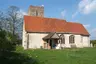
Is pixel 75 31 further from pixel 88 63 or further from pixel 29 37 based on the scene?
pixel 88 63

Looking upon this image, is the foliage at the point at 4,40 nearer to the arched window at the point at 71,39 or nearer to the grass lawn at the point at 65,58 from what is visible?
the grass lawn at the point at 65,58

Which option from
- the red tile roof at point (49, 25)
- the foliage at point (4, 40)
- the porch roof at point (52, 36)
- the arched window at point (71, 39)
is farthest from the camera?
the arched window at point (71, 39)

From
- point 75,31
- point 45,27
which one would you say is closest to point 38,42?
point 45,27

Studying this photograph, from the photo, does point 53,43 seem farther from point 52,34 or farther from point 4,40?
point 4,40

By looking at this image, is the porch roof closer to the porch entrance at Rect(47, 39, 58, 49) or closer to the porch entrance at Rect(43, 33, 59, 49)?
the porch entrance at Rect(43, 33, 59, 49)

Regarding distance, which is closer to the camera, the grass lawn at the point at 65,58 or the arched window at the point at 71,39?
the grass lawn at the point at 65,58

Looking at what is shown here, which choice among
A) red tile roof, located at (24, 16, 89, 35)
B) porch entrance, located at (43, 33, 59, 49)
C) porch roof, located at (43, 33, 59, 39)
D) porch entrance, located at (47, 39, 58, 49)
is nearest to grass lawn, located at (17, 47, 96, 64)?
porch roof, located at (43, 33, 59, 39)

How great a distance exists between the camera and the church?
5491 cm

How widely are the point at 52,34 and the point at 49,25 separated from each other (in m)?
4.90

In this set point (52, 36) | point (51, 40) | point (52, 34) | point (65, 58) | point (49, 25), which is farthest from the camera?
point (49, 25)

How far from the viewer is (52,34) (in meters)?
55.6

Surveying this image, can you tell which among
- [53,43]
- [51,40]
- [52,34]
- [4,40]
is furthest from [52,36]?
[4,40]

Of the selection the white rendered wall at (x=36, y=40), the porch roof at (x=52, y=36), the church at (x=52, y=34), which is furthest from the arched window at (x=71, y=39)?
the white rendered wall at (x=36, y=40)

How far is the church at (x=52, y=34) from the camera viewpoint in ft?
180
